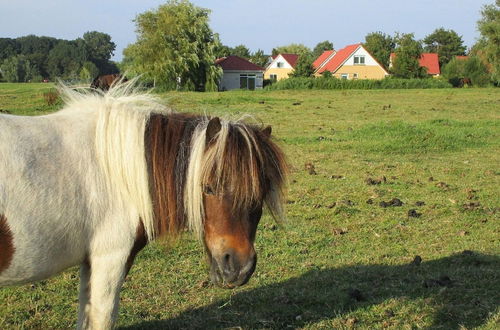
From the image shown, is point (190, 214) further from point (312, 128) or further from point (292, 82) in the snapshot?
point (292, 82)

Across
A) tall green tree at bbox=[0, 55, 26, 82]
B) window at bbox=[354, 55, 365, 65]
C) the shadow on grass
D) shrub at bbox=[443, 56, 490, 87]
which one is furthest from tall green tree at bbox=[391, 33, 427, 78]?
the shadow on grass

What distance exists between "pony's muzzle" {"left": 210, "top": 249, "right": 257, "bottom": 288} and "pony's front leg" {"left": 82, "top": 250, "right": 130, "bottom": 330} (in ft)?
1.90

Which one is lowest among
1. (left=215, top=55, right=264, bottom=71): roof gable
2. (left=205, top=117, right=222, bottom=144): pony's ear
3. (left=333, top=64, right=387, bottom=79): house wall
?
(left=205, top=117, right=222, bottom=144): pony's ear

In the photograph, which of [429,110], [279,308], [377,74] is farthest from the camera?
[377,74]

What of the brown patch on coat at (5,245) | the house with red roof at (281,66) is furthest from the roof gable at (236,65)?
the brown patch on coat at (5,245)

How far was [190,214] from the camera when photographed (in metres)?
2.99

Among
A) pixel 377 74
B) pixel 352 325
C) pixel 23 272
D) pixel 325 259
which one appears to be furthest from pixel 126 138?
pixel 377 74

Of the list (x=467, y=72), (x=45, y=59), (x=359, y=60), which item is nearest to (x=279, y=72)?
(x=359, y=60)

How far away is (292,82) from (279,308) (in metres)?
43.0

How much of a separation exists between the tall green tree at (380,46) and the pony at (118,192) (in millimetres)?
70639

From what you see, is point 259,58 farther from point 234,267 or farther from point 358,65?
point 234,267

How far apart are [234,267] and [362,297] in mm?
2147

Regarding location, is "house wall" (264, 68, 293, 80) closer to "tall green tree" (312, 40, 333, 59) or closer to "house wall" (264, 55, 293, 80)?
"house wall" (264, 55, 293, 80)

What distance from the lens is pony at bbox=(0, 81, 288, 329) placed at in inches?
107
